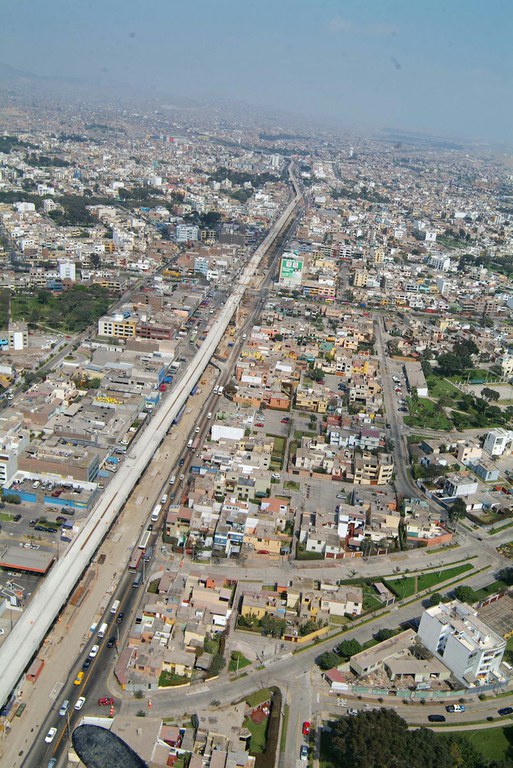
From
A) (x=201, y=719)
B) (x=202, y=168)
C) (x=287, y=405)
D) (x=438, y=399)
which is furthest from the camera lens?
(x=202, y=168)

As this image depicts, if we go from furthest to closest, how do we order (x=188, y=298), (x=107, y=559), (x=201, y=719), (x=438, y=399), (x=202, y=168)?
(x=202, y=168)
(x=188, y=298)
(x=438, y=399)
(x=107, y=559)
(x=201, y=719)

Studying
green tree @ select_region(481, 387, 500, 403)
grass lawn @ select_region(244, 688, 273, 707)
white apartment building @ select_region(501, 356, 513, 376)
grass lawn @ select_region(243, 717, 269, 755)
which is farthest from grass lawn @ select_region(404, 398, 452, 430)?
grass lawn @ select_region(243, 717, 269, 755)

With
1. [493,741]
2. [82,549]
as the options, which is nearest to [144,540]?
[82,549]

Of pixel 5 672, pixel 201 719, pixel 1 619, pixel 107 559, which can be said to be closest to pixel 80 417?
pixel 107 559

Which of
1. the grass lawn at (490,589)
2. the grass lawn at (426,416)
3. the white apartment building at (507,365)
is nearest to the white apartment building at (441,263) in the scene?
the white apartment building at (507,365)

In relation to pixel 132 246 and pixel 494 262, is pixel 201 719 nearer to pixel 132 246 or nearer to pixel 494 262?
pixel 132 246

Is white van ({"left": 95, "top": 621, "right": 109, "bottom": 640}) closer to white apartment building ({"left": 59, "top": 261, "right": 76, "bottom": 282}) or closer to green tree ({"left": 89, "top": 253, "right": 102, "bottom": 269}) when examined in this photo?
white apartment building ({"left": 59, "top": 261, "right": 76, "bottom": 282})
